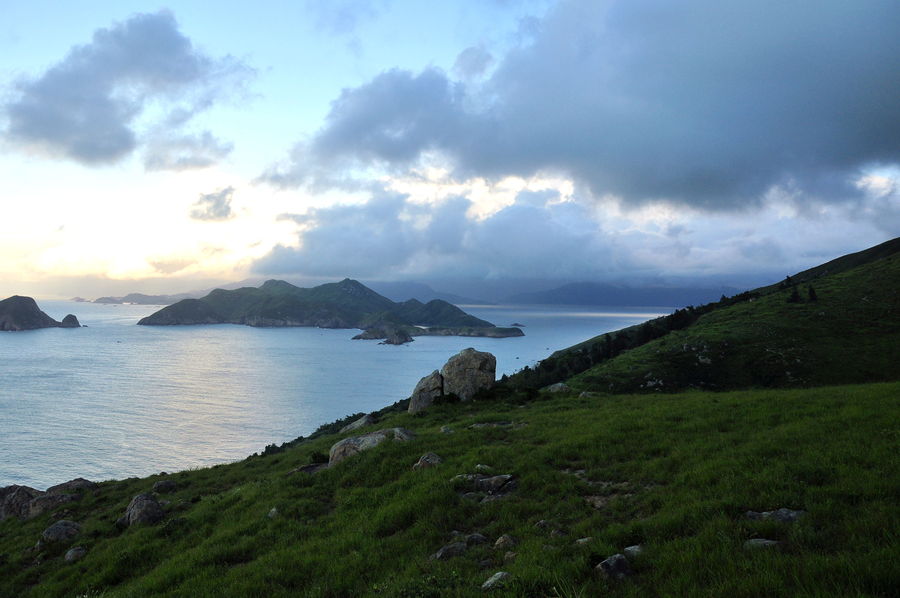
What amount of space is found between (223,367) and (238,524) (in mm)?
205794

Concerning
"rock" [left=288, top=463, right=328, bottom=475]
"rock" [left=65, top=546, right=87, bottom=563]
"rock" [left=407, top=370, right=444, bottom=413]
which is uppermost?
"rock" [left=407, top=370, right=444, bottom=413]

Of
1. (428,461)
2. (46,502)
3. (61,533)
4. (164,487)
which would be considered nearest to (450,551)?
(428,461)

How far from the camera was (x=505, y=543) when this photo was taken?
10164 millimetres

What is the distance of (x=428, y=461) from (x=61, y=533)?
16.8m

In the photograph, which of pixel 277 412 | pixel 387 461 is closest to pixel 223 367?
pixel 277 412

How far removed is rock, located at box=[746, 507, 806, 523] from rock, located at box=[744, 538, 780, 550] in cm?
107

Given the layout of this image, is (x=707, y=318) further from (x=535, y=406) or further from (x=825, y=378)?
(x=535, y=406)

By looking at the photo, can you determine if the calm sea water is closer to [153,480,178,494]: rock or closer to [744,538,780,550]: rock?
[153,480,178,494]: rock

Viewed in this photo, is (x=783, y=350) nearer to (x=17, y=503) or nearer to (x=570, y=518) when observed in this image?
(x=570, y=518)

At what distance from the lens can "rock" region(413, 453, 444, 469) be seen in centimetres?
1681

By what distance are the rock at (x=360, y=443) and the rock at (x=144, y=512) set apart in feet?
24.8

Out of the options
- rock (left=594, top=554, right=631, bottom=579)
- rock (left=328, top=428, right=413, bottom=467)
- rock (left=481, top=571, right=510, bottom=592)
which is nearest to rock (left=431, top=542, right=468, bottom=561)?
rock (left=481, top=571, right=510, bottom=592)

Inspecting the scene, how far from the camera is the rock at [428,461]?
55.2 ft

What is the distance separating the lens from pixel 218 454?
83.0 m
